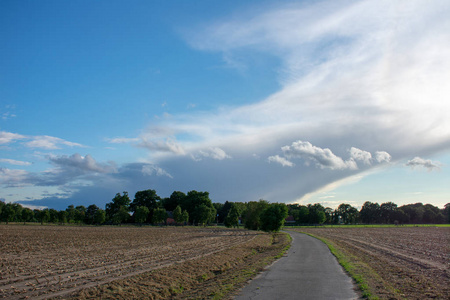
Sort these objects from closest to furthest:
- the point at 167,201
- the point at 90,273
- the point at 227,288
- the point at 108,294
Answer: the point at 108,294, the point at 227,288, the point at 90,273, the point at 167,201

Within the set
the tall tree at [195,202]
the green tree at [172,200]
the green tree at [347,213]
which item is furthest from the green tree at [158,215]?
the green tree at [347,213]

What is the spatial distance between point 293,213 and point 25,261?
177446mm

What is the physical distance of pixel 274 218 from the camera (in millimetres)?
66750

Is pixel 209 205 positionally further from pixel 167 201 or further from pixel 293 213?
pixel 293 213

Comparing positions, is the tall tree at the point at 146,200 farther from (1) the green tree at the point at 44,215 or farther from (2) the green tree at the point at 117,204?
(1) the green tree at the point at 44,215

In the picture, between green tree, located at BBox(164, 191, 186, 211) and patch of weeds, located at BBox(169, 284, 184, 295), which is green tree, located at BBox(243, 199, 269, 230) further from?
green tree, located at BBox(164, 191, 186, 211)

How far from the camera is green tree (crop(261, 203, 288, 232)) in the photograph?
6688 centimetres

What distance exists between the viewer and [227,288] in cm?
1314

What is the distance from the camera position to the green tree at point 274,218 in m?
66.9

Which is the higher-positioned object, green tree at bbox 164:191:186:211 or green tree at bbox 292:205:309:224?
green tree at bbox 164:191:186:211

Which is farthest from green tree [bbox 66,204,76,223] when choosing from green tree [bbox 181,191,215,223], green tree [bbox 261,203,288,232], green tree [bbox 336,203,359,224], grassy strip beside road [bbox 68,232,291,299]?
green tree [bbox 336,203,359,224]

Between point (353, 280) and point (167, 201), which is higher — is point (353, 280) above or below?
below

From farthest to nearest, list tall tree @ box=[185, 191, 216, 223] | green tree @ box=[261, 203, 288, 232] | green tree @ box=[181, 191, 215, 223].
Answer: green tree @ box=[181, 191, 215, 223] → tall tree @ box=[185, 191, 216, 223] → green tree @ box=[261, 203, 288, 232]

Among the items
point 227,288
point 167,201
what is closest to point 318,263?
point 227,288
